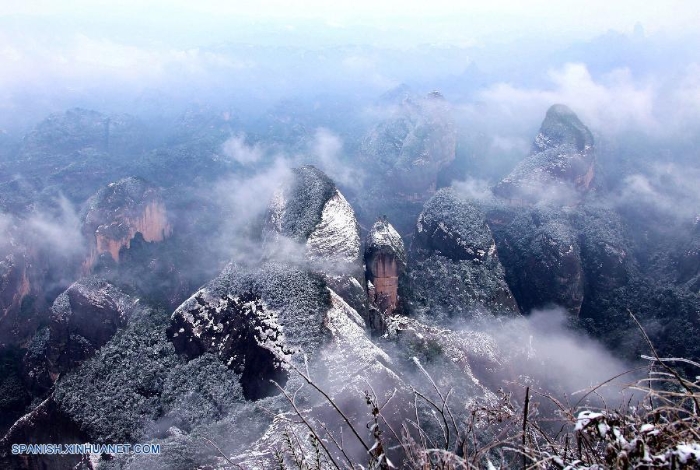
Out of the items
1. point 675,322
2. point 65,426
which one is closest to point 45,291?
point 65,426

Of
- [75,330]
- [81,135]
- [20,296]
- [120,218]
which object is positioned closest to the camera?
[75,330]

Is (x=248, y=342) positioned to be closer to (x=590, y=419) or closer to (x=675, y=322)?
(x=590, y=419)

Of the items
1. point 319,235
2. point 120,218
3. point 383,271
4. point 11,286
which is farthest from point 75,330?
point 383,271

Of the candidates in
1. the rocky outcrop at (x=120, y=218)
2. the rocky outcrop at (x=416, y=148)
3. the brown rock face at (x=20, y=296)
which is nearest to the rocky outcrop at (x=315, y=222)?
the rocky outcrop at (x=120, y=218)

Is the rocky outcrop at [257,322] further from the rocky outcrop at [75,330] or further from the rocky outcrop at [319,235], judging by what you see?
the rocky outcrop at [75,330]

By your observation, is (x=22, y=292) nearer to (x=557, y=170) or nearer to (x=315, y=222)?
(x=315, y=222)
